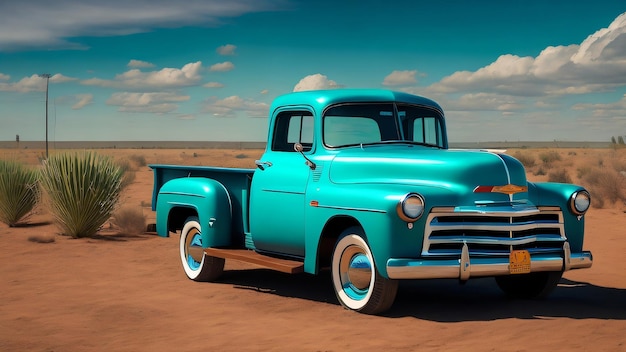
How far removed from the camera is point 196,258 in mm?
11352

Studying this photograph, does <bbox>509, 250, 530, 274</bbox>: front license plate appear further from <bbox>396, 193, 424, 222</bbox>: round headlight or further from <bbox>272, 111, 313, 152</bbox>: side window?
<bbox>272, 111, 313, 152</bbox>: side window

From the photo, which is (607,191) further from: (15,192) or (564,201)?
(564,201)

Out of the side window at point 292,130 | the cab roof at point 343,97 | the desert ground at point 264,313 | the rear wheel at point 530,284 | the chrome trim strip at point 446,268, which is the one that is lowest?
the desert ground at point 264,313

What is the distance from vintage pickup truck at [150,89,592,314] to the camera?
7.99 m

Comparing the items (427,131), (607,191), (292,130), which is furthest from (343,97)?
(607,191)

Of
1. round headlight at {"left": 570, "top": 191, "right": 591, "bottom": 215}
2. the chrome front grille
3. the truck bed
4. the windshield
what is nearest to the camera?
the chrome front grille

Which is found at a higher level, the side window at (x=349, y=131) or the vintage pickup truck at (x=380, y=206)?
the side window at (x=349, y=131)

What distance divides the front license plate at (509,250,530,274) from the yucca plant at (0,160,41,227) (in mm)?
12853

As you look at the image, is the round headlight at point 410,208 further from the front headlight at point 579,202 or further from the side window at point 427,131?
the side window at point 427,131

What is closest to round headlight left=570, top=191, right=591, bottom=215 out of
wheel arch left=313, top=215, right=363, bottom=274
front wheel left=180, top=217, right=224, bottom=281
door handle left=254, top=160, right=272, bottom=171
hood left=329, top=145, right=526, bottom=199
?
hood left=329, top=145, right=526, bottom=199

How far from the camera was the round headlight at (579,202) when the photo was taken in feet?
29.2

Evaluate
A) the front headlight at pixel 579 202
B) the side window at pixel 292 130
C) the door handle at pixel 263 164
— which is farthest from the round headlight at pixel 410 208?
the door handle at pixel 263 164

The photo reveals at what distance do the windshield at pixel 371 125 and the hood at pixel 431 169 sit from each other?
1.69 feet

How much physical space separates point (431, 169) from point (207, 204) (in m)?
3.34
